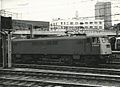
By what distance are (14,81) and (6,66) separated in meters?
6.13

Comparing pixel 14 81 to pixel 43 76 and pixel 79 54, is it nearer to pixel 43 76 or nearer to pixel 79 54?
pixel 43 76

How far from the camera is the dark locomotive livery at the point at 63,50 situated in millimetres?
19672

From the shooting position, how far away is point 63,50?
21391 millimetres

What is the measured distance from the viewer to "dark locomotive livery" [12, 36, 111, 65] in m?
19.7

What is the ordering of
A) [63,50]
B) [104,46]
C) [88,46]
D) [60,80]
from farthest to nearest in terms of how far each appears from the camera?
1. [63,50]
2. [104,46]
3. [88,46]
4. [60,80]

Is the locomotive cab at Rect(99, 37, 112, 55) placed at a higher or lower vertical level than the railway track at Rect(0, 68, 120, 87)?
higher

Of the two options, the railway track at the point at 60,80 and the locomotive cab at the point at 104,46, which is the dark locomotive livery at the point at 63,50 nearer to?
the locomotive cab at the point at 104,46

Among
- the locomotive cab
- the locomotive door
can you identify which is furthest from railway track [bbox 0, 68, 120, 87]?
the locomotive cab

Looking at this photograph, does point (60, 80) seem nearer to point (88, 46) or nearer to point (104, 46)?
point (88, 46)

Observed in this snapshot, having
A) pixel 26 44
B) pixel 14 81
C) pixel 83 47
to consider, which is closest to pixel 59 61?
pixel 83 47

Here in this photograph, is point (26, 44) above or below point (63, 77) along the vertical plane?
above

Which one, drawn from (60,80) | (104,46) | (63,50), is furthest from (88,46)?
(60,80)

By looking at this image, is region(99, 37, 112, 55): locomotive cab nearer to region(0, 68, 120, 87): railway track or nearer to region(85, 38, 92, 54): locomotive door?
region(85, 38, 92, 54): locomotive door

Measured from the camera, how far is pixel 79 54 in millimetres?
20203
